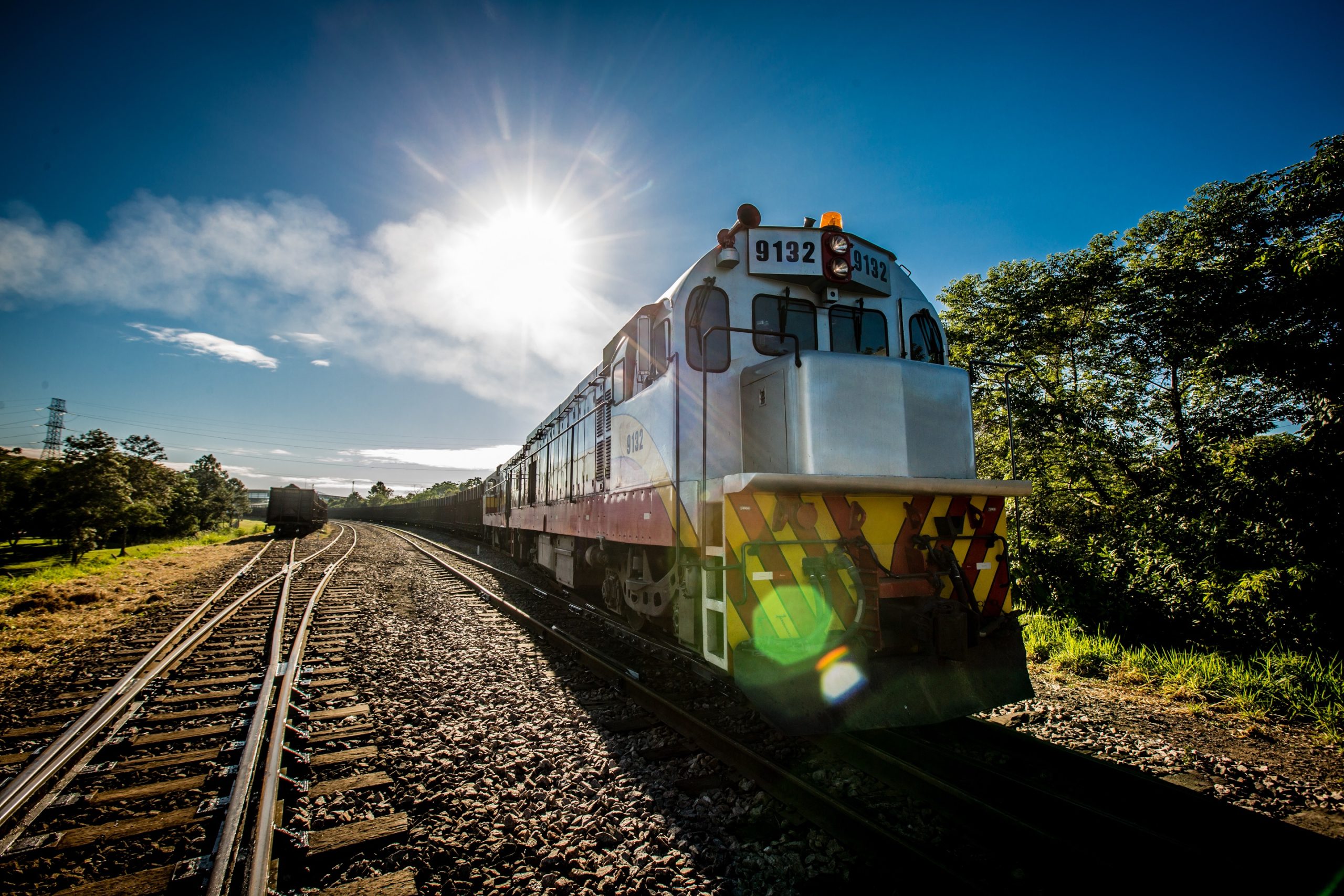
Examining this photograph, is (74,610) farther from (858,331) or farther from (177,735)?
(858,331)

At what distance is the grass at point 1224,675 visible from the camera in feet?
14.0

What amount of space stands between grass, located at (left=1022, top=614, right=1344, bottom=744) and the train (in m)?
2.05

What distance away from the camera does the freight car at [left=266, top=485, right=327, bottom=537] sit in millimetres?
26547

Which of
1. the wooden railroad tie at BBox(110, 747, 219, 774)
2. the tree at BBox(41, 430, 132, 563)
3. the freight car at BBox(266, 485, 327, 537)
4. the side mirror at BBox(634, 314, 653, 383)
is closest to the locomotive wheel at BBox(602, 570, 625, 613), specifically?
the side mirror at BBox(634, 314, 653, 383)

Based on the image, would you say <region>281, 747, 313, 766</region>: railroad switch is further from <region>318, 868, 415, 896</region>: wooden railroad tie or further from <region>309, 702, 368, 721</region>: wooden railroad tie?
<region>318, 868, 415, 896</region>: wooden railroad tie

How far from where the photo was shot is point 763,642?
3.57 metres

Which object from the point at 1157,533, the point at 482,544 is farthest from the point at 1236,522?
the point at 482,544

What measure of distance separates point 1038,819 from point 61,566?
20231 mm

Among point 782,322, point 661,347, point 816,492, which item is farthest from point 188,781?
point 782,322

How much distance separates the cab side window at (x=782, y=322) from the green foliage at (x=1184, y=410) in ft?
5.12

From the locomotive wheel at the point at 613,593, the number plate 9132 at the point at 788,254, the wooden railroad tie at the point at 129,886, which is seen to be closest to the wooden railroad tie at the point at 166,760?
the wooden railroad tie at the point at 129,886

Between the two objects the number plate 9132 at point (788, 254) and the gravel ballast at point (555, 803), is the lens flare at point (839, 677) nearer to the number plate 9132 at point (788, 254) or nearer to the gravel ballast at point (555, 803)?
the gravel ballast at point (555, 803)

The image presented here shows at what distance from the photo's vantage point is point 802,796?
2.94 m

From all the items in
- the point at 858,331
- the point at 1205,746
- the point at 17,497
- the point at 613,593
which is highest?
the point at 858,331
